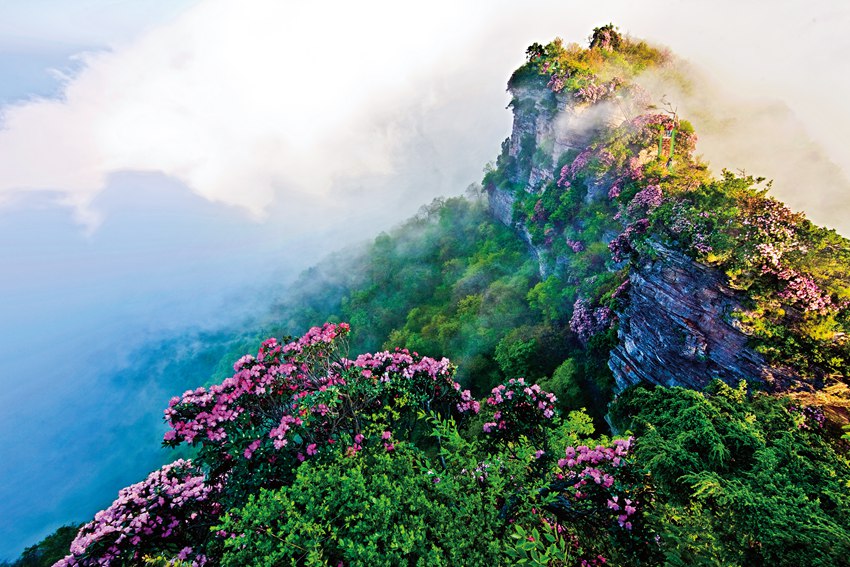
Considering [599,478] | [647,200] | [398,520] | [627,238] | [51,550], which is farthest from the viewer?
[51,550]

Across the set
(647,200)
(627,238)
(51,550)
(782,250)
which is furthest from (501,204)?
(51,550)

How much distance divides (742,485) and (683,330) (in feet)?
33.4

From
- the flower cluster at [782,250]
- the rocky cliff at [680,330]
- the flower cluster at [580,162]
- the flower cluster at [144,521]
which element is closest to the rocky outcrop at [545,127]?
the flower cluster at [580,162]

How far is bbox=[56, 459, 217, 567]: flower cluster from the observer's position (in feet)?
26.7

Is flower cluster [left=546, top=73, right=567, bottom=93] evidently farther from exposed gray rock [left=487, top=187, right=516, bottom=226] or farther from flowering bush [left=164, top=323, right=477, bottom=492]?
flowering bush [left=164, top=323, right=477, bottom=492]

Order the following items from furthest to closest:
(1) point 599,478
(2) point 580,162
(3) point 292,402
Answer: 1. (2) point 580,162
2. (3) point 292,402
3. (1) point 599,478

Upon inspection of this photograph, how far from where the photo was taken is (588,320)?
20.6 metres

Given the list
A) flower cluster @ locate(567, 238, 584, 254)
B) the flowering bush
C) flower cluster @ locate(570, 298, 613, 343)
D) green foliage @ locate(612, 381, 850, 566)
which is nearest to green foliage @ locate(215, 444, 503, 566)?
the flowering bush

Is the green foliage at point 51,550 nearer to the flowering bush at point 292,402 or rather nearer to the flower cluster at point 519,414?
the flowering bush at point 292,402

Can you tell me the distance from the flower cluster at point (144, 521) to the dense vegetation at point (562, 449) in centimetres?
5

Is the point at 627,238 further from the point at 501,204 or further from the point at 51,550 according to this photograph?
the point at 51,550

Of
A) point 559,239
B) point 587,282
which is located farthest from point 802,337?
point 559,239

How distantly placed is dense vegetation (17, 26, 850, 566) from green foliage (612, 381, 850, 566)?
33mm

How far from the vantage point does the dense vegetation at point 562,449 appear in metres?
5.38
